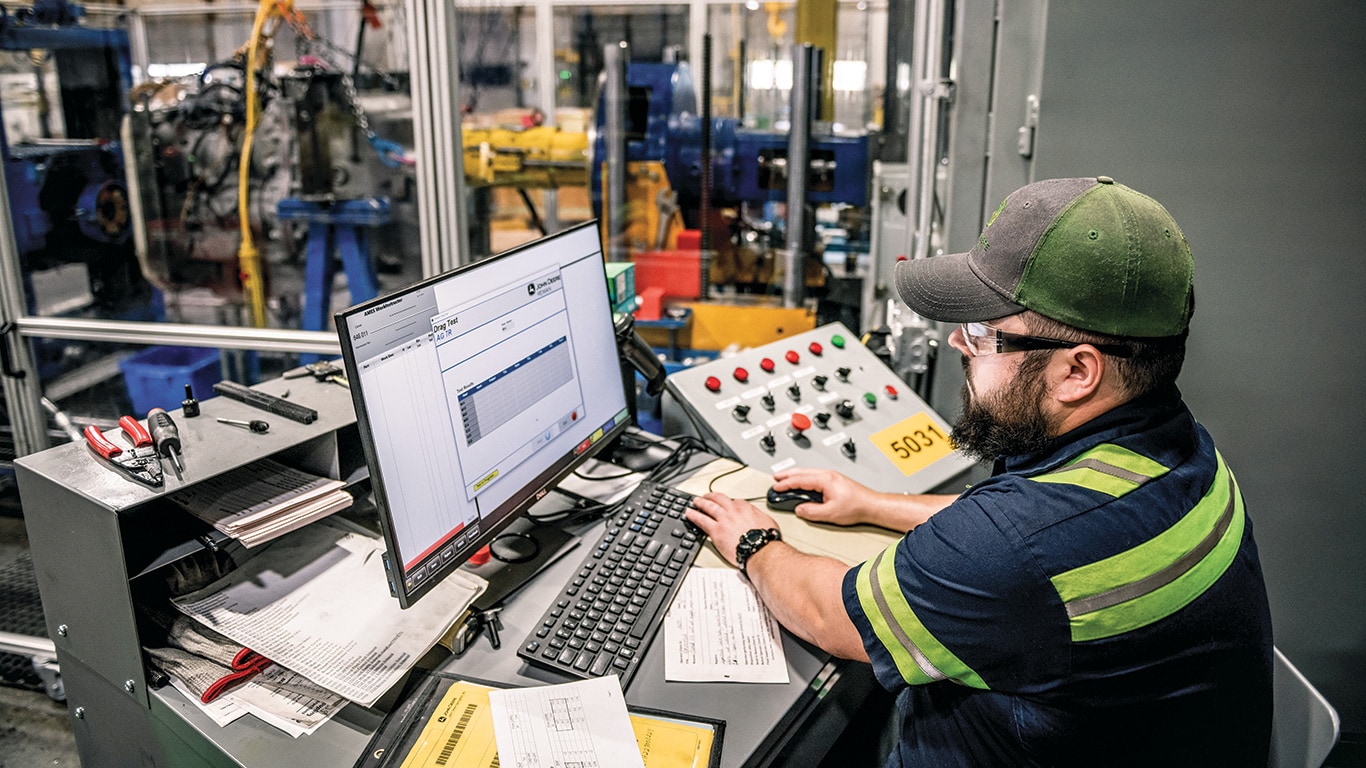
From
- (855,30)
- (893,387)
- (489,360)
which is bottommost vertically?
(893,387)

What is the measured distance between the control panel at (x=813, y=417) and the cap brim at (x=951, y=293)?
1.87 feet

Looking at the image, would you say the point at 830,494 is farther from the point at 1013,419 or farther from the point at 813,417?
the point at 1013,419

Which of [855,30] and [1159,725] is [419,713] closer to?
[1159,725]

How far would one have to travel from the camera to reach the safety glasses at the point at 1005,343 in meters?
0.89

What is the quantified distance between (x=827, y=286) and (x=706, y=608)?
202 cm

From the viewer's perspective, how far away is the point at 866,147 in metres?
2.56

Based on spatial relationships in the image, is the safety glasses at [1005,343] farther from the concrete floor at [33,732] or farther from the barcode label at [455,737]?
the concrete floor at [33,732]

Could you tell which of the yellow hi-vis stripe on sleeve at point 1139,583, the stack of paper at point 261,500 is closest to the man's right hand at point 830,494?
the yellow hi-vis stripe on sleeve at point 1139,583

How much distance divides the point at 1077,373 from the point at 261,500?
95 cm

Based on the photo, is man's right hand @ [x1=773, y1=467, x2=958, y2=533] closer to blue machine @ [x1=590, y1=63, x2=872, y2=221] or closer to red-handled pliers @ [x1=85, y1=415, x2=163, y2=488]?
red-handled pliers @ [x1=85, y1=415, x2=163, y2=488]

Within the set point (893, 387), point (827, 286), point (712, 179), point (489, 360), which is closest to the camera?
point (489, 360)

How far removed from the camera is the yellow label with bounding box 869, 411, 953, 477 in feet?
5.41

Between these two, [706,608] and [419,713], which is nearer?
[419,713]

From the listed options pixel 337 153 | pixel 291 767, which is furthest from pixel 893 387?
pixel 337 153
